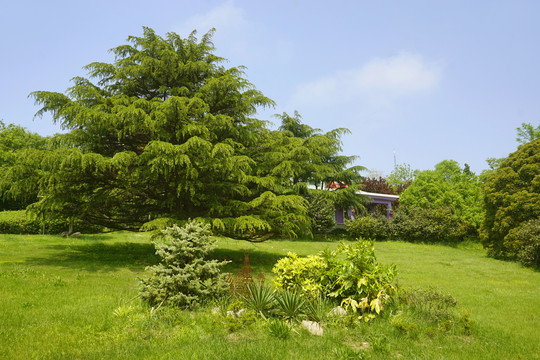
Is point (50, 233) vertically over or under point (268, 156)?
under

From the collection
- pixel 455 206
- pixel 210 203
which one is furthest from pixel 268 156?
pixel 455 206

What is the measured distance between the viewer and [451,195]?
27.0m

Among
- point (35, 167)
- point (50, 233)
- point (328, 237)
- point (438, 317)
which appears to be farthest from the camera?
point (328, 237)

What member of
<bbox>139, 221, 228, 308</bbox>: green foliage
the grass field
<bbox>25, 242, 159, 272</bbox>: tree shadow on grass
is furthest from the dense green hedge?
<bbox>139, 221, 228, 308</bbox>: green foliage

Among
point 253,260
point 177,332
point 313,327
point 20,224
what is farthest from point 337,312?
point 20,224

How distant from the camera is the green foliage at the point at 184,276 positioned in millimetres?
6109

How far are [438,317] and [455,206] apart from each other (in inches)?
936

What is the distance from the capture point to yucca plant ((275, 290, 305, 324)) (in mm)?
5789

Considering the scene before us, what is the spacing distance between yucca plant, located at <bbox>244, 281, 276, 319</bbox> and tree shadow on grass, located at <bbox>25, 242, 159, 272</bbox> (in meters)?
6.15

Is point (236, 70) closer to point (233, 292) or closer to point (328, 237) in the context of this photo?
point (233, 292)

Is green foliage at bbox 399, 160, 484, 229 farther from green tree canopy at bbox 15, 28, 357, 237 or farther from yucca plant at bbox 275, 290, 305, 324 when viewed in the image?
yucca plant at bbox 275, 290, 305, 324

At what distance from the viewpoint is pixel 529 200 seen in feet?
52.5

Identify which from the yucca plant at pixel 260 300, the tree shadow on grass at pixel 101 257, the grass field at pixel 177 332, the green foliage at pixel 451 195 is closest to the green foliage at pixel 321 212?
the green foliage at pixel 451 195

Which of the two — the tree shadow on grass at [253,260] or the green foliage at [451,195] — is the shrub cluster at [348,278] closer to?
the tree shadow on grass at [253,260]
